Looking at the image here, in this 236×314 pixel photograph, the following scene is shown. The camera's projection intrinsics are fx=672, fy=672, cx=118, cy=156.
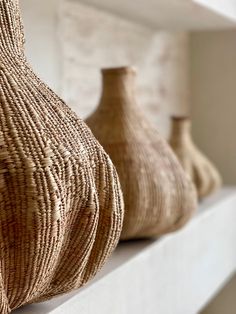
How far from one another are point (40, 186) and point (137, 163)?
531 millimetres

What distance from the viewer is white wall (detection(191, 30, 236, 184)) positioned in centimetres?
228

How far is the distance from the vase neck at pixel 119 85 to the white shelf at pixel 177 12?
28 centimetres

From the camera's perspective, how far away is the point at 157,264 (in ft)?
4.17

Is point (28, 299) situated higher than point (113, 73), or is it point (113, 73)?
point (113, 73)

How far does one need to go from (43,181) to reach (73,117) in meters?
0.14

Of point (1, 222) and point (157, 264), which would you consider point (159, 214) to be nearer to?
point (157, 264)

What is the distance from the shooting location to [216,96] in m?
2.30

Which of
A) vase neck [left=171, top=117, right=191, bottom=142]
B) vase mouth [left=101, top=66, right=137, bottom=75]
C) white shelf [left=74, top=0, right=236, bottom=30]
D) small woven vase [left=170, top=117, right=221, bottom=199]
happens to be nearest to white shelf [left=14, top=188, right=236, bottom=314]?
small woven vase [left=170, top=117, right=221, bottom=199]

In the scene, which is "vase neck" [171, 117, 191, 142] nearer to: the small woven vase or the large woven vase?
the small woven vase

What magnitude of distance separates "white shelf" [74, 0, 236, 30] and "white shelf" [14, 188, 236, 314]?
0.49 metres

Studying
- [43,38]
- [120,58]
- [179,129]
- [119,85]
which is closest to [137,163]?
[119,85]

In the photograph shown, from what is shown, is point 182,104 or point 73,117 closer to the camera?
point 73,117

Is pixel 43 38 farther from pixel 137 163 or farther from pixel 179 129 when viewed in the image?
pixel 179 129

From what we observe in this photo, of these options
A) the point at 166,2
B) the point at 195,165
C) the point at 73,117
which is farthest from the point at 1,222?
the point at 195,165
